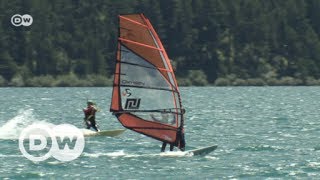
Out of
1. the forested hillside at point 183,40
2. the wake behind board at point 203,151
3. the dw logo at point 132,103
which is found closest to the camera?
the dw logo at point 132,103

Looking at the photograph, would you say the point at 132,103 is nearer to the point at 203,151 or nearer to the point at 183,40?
the point at 203,151

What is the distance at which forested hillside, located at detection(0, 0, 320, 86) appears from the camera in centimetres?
13300

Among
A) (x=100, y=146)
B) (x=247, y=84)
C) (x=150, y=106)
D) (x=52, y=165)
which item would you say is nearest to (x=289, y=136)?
(x=100, y=146)

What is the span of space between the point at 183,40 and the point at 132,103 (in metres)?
116

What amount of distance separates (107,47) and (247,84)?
22.6 meters

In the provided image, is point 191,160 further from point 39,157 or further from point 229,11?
point 229,11

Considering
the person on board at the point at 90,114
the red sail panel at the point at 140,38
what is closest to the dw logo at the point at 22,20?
the person on board at the point at 90,114

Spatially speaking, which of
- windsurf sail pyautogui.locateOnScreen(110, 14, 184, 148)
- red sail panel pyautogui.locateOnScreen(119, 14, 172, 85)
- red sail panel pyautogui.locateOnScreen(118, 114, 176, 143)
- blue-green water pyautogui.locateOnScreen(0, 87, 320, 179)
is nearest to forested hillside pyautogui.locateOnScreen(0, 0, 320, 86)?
blue-green water pyautogui.locateOnScreen(0, 87, 320, 179)

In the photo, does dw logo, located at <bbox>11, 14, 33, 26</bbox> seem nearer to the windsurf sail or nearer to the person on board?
the person on board

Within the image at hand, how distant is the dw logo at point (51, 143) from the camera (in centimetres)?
2939

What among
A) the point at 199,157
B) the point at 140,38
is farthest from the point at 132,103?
the point at 199,157

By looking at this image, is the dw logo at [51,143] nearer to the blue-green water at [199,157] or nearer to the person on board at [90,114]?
the blue-green water at [199,157]

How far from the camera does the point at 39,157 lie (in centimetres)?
2880

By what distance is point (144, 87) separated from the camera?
2764 centimetres
